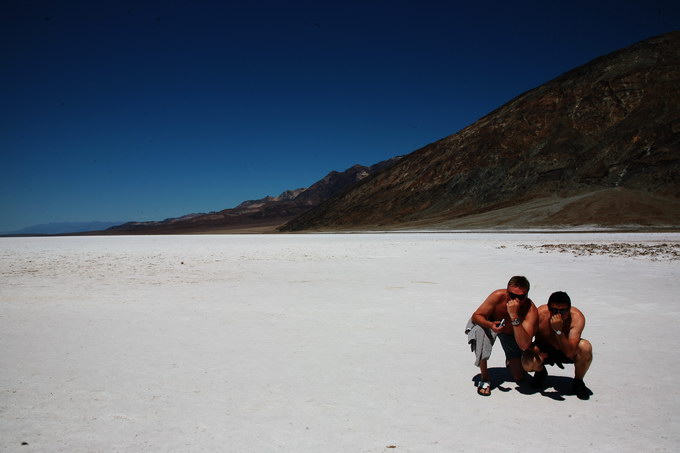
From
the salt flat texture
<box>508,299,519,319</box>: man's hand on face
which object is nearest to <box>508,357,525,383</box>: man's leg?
the salt flat texture

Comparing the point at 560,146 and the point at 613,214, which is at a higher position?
the point at 560,146

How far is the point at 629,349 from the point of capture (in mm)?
5660

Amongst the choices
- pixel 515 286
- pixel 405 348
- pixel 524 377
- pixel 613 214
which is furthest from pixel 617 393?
pixel 613 214

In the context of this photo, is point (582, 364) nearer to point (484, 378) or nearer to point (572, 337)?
point (572, 337)

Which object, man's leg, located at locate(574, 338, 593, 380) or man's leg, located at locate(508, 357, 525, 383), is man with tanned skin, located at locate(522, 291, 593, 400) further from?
man's leg, located at locate(508, 357, 525, 383)

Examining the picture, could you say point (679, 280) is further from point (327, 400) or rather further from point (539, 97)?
point (539, 97)

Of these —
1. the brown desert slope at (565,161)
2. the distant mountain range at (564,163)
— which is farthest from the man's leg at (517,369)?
the brown desert slope at (565,161)

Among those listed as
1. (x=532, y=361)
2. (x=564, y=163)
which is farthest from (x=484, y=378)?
(x=564, y=163)

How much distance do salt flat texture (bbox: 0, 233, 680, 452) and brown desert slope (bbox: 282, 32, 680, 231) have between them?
4850cm

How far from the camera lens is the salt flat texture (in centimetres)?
345

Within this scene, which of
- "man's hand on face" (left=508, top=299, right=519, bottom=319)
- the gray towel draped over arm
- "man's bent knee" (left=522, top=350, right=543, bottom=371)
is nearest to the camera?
"man's hand on face" (left=508, top=299, right=519, bottom=319)

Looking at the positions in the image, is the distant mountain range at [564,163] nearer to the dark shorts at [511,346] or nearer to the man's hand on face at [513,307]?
the dark shorts at [511,346]

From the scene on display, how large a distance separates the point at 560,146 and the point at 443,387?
80.0 meters

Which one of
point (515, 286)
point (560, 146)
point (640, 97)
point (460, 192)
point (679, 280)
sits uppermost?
point (640, 97)
